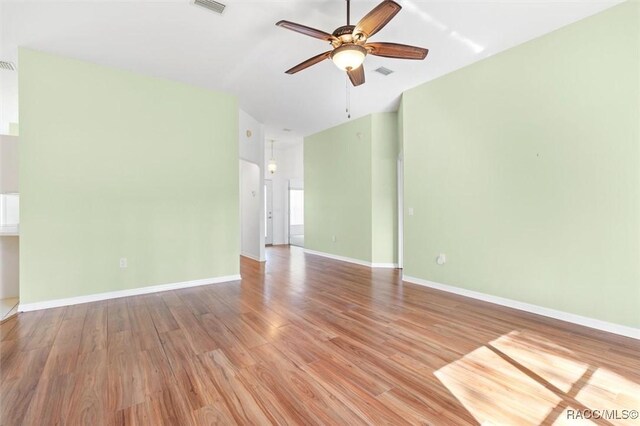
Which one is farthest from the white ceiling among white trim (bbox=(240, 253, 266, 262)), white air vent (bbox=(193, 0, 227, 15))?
white trim (bbox=(240, 253, 266, 262))

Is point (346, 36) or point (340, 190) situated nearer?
point (346, 36)

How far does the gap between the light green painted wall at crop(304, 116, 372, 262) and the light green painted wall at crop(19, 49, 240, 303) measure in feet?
8.37

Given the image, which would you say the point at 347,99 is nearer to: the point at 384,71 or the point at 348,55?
the point at 384,71

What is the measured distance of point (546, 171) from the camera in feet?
10.2

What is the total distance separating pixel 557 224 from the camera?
304 centimetres

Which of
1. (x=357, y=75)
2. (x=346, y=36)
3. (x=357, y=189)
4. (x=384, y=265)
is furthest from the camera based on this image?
(x=357, y=189)

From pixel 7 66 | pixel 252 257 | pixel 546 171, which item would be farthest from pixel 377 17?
pixel 252 257

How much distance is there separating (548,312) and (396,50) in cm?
320

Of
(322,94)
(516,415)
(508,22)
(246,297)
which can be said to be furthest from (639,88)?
(246,297)

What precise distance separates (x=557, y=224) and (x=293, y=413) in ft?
10.6

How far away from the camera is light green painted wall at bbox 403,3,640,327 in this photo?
2660 millimetres

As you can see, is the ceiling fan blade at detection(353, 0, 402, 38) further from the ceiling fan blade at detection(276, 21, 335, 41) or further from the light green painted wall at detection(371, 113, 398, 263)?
the light green painted wall at detection(371, 113, 398, 263)

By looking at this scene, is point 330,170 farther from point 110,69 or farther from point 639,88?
point 639,88

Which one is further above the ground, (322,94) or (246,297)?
(322,94)
